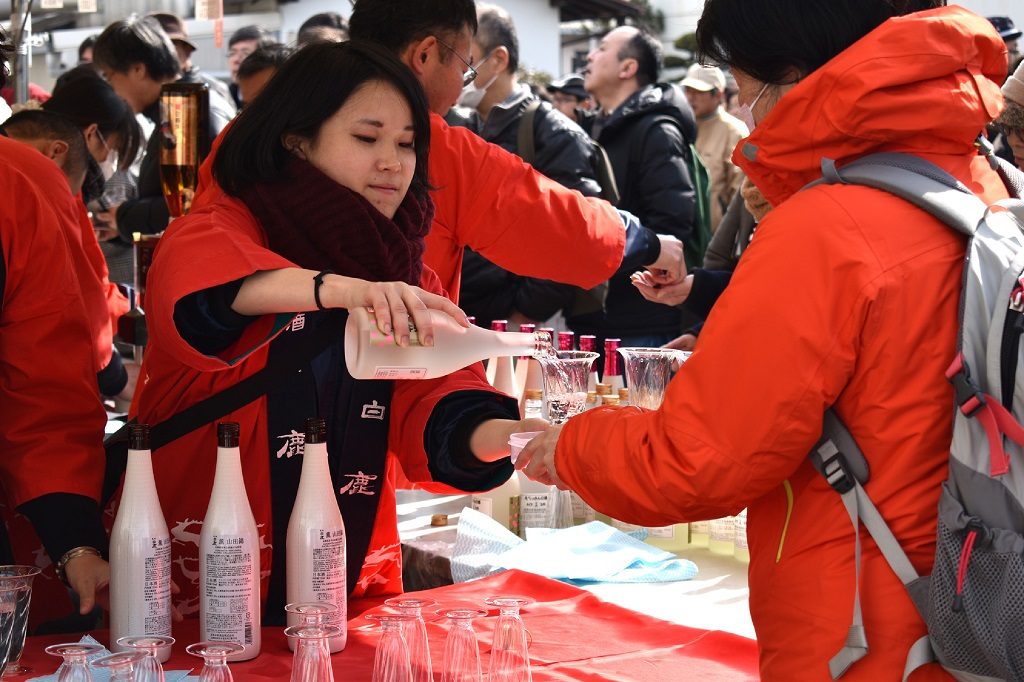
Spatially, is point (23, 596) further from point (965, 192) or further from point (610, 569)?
point (965, 192)

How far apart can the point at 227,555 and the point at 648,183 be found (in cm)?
354

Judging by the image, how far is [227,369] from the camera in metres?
2.00

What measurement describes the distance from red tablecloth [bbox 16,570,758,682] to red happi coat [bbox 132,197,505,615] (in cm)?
12

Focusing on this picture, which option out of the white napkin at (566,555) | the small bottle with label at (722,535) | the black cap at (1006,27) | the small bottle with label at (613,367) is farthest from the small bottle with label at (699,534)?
the black cap at (1006,27)

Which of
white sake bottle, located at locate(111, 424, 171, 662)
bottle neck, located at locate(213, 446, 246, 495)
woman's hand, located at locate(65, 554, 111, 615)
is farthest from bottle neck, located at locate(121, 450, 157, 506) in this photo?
woman's hand, located at locate(65, 554, 111, 615)

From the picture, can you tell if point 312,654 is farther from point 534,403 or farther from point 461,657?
point 534,403

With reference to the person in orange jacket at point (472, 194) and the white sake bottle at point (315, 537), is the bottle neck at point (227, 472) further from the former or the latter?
the person in orange jacket at point (472, 194)

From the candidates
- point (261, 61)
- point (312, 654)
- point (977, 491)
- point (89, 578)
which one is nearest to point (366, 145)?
point (89, 578)

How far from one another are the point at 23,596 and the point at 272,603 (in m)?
0.54

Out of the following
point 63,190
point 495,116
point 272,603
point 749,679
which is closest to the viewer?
point 749,679

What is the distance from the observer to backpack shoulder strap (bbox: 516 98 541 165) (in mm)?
4656

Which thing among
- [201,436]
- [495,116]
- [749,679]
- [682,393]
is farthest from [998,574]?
[495,116]

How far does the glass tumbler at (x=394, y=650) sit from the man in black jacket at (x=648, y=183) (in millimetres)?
3352

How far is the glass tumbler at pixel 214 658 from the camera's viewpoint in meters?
1.35
